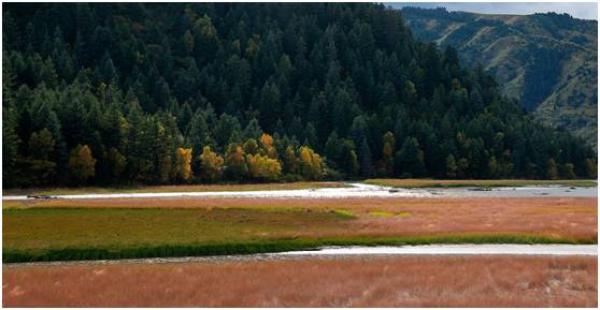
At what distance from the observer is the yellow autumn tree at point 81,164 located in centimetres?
10400

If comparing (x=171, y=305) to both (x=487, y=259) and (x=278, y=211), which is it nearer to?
(x=487, y=259)

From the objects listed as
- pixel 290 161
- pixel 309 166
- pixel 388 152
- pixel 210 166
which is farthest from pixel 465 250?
pixel 388 152

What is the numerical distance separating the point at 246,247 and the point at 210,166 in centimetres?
8947

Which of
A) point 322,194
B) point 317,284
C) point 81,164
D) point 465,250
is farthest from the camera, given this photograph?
point 81,164

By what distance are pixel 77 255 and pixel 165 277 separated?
1130 cm

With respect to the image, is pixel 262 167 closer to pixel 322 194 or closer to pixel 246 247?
pixel 322 194

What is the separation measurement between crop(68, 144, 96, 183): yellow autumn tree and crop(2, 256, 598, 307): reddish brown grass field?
7240cm

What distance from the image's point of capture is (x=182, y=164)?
12344 cm

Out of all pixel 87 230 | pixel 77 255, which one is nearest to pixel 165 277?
pixel 77 255

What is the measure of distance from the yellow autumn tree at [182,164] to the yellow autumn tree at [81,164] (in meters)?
20.6

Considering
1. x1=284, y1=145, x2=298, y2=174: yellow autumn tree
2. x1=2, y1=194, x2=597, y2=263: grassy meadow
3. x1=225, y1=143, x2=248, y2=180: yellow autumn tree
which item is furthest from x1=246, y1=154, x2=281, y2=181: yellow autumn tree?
x1=2, y1=194, x2=597, y2=263: grassy meadow

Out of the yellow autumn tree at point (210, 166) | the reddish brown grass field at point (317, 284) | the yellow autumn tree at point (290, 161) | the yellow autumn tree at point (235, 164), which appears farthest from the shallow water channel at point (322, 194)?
the reddish brown grass field at point (317, 284)

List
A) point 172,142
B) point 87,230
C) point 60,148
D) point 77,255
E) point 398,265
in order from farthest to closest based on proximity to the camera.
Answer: point 172,142, point 60,148, point 87,230, point 77,255, point 398,265

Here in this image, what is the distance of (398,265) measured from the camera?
33.2m
